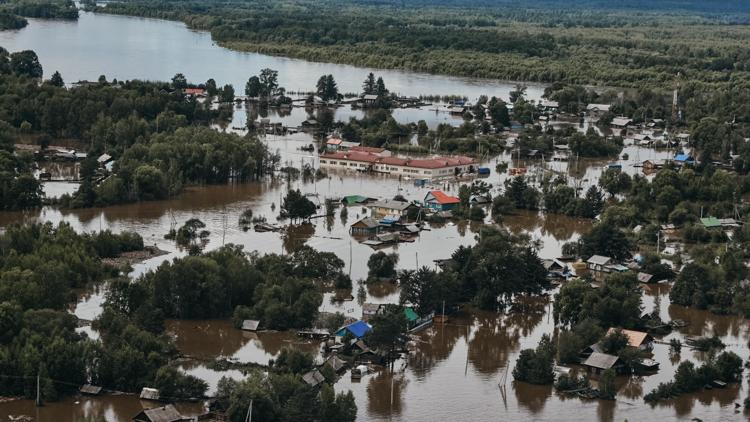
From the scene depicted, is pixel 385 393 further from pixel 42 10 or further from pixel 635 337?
pixel 42 10

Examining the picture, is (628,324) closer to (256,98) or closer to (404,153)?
(404,153)

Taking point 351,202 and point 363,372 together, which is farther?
point 351,202

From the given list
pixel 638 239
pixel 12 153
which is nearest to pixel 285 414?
pixel 638 239

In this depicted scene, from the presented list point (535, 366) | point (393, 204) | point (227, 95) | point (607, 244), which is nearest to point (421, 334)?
point (535, 366)

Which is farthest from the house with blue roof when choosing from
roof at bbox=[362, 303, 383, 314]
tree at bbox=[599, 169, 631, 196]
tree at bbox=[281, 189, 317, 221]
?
roof at bbox=[362, 303, 383, 314]

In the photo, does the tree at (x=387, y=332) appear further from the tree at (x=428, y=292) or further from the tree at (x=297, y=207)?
the tree at (x=297, y=207)

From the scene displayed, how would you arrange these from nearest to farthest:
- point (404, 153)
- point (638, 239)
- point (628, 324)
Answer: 1. point (628, 324)
2. point (638, 239)
3. point (404, 153)
